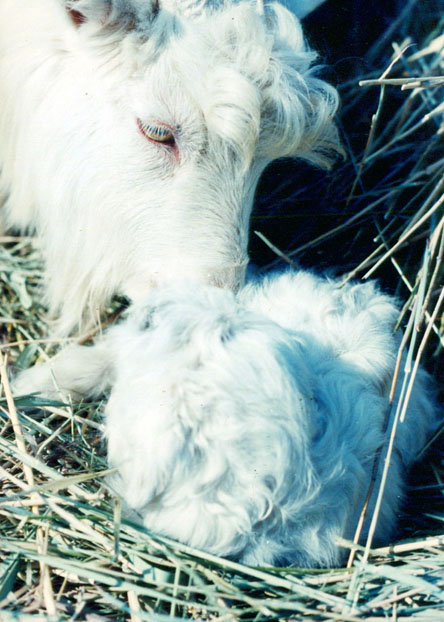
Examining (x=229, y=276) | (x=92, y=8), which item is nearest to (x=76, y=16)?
(x=92, y=8)

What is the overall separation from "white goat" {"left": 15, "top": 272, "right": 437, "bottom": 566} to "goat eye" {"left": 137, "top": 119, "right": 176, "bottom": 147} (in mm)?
646

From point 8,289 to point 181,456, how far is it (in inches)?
77.6

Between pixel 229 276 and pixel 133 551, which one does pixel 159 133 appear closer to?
pixel 229 276

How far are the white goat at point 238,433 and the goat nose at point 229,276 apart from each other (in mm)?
291

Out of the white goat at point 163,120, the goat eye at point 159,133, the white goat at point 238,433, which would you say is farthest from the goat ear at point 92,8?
the white goat at point 238,433

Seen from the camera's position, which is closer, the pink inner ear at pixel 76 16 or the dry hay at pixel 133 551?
the dry hay at pixel 133 551

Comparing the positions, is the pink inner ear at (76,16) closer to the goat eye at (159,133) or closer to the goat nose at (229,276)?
the goat eye at (159,133)

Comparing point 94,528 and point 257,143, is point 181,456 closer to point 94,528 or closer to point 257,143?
point 94,528

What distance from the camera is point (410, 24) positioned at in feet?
11.9

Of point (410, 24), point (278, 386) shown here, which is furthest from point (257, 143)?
point (410, 24)

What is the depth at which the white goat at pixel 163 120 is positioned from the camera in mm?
2357

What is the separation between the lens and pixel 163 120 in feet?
7.82

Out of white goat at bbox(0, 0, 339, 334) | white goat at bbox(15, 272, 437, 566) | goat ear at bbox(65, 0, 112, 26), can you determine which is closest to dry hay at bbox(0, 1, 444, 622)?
white goat at bbox(15, 272, 437, 566)

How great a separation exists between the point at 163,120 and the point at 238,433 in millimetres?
1206
